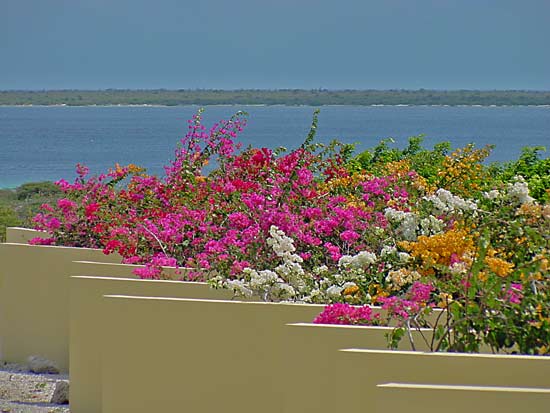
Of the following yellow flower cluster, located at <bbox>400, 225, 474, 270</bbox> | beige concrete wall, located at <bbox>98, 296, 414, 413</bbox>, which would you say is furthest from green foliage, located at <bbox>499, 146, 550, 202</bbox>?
beige concrete wall, located at <bbox>98, 296, 414, 413</bbox>

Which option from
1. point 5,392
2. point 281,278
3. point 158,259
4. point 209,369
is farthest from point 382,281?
point 5,392

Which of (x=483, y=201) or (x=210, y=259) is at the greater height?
(x=483, y=201)

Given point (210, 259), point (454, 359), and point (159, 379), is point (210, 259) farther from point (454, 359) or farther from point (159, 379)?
point (454, 359)

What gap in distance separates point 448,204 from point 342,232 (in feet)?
4.35

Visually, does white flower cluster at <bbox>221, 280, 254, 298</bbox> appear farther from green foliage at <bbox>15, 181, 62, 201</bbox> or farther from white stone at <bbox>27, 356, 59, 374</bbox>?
green foliage at <bbox>15, 181, 62, 201</bbox>

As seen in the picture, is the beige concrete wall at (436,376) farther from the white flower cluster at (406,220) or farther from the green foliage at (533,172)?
the green foliage at (533,172)

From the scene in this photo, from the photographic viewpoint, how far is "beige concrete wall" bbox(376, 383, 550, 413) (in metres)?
5.35

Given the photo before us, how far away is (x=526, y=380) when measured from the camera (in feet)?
18.5

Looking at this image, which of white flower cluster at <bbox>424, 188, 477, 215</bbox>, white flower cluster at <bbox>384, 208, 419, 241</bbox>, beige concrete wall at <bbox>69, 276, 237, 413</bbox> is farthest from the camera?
beige concrete wall at <bbox>69, 276, 237, 413</bbox>

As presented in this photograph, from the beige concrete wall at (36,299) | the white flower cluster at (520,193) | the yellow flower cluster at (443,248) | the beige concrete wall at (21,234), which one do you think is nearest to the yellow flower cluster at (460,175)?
the beige concrete wall at (36,299)

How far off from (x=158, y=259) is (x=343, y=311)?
108 inches

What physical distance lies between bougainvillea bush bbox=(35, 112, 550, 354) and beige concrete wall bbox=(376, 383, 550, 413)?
0.89 meters

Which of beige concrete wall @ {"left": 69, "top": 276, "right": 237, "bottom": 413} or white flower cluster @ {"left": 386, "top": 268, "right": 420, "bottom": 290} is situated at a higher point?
white flower cluster @ {"left": 386, "top": 268, "right": 420, "bottom": 290}

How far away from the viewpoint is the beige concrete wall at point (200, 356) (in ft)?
24.5
